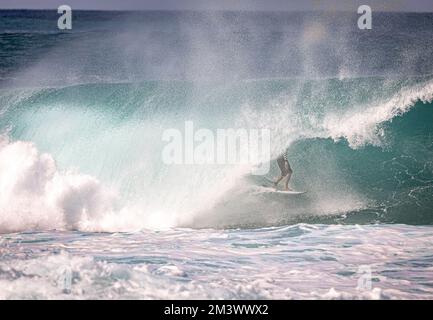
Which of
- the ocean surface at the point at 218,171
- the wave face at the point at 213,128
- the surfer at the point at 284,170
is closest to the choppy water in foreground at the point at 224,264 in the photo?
the ocean surface at the point at 218,171

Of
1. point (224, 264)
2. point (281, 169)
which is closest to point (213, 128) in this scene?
point (281, 169)

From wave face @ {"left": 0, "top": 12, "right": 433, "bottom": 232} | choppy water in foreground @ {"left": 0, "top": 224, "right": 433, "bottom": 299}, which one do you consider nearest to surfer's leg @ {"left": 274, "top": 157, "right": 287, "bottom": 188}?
wave face @ {"left": 0, "top": 12, "right": 433, "bottom": 232}

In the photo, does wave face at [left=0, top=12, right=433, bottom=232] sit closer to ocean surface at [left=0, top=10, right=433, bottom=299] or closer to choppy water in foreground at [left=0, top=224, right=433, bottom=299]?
ocean surface at [left=0, top=10, right=433, bottom=299]

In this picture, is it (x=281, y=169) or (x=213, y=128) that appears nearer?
(x=281, y=169)

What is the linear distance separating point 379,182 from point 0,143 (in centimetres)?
594

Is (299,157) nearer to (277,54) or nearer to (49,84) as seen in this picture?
(277,54)

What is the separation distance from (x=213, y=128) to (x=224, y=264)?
10.2 feet

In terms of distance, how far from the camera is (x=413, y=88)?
9.27 meters

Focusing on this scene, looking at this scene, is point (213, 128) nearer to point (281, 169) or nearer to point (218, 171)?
point (218, 171)

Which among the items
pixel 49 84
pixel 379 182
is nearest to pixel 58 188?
pixel 49 84

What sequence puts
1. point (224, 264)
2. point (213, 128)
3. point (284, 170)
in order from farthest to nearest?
point (213, 128)
point (284, 170)
point (224, 264)

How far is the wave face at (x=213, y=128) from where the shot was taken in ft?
26.4

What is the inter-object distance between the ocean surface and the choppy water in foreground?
0.08 ft

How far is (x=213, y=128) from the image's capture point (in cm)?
914
